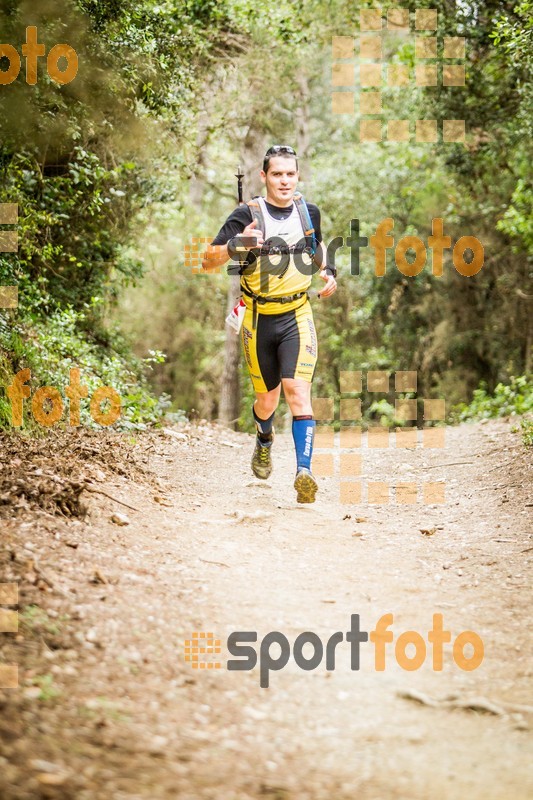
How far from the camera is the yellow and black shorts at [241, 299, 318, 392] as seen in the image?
20.8ft

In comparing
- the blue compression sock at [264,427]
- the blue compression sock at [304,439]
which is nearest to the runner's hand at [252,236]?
the blue compression sock at [304,439]

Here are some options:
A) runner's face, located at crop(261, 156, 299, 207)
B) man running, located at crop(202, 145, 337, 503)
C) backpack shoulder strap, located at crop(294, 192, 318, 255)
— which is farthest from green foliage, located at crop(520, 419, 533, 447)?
runner's face, located at crop(261, 156, 299, 207)

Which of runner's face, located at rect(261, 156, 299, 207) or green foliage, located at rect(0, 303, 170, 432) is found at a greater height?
runner's face, located at rect(261, 156, 299, 207)

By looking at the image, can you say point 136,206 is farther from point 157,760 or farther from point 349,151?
point 349,151

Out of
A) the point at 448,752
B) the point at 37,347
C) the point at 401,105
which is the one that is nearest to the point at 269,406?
the point at 37,347

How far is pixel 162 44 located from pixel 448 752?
389 inches

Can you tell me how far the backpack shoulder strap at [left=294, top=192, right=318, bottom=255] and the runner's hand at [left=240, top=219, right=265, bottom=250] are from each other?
0.43 metres

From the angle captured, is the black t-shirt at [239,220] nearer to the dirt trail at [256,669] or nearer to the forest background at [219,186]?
the dirt trail at [256,669]

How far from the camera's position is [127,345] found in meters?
13.4

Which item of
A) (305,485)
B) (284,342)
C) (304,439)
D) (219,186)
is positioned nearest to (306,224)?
(284,342)

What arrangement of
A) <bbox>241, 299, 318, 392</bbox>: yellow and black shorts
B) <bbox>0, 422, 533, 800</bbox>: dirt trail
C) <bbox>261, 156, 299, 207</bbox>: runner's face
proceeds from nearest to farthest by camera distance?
<bbox>0, 422, 533, 800</bbox>: dirt trail < <bbox>261, 156, 299, 207</bbox>: runner's face < <bbox>241, 299, 318, 392</bbox>: yellow and black shorts

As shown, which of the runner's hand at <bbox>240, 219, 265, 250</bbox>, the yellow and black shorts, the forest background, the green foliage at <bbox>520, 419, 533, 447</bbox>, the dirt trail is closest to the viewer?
the dirt trail

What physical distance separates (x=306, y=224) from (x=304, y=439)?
1.72 metres

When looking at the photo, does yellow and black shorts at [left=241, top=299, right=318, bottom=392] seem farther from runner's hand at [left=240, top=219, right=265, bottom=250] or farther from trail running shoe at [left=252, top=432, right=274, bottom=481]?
trail running shoe at [left=252, top=432, right=274, bottom=481]
